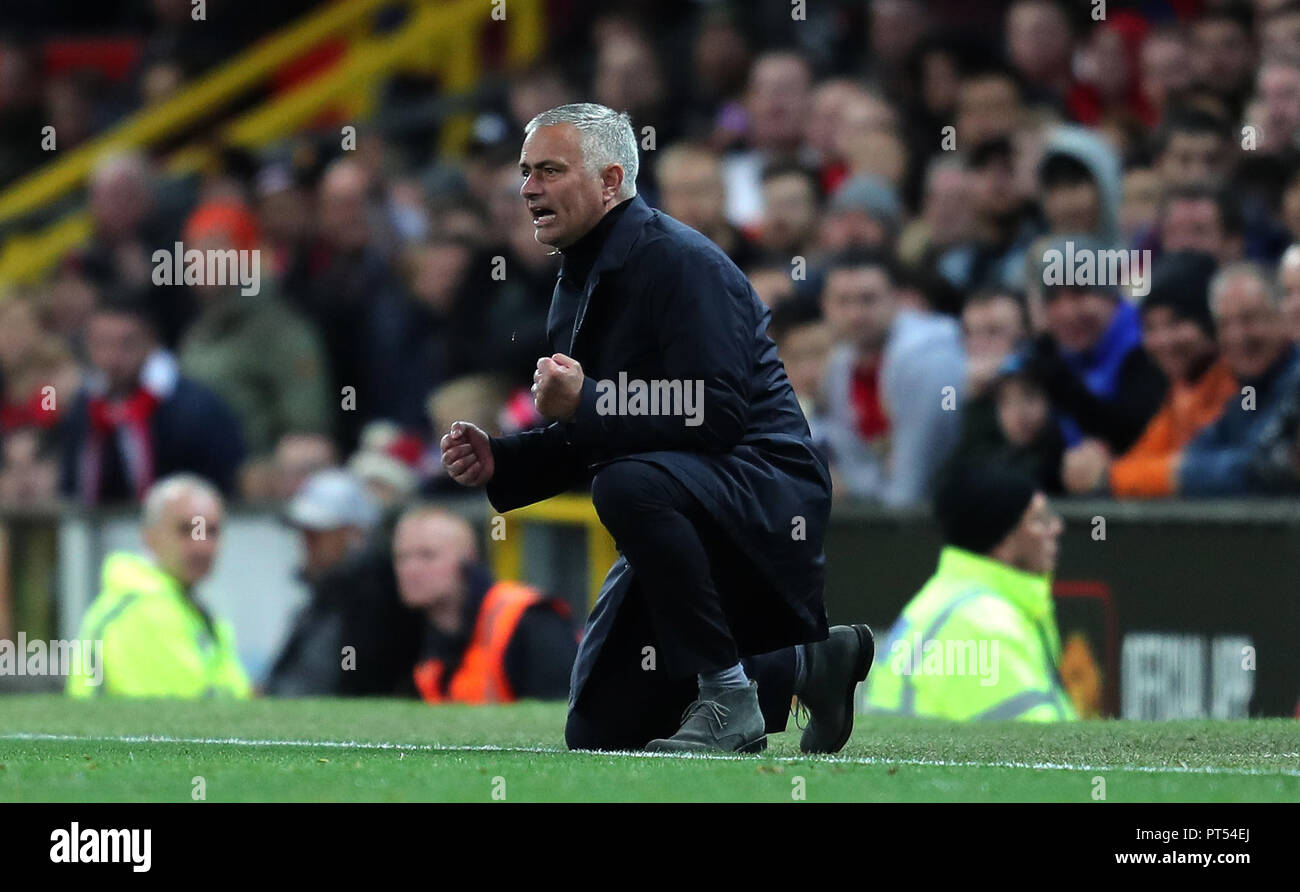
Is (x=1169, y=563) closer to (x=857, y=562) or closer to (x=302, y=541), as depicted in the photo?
(x=857, y=562)

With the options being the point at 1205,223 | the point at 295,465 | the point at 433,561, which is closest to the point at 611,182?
the point at 433,561

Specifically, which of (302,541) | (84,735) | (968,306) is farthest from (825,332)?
(84,735)

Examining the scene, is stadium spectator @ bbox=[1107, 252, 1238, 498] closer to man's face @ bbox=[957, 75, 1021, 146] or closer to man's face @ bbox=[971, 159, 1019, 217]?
man's face @ bbox=[971, 159, 1019, 217]

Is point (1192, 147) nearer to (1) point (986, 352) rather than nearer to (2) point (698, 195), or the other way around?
(1) point (986, 352)

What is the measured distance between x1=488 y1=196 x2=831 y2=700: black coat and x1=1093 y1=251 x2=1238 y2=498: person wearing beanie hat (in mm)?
3374

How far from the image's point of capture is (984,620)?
8781 mm

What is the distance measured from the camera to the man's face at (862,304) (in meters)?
11.4

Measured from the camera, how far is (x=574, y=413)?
22.5 ft

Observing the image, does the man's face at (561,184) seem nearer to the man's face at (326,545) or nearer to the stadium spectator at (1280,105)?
the stadium spectator at (1280,105)

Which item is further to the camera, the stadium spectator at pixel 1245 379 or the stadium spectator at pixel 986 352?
the stadium spectator at pixel 986 352

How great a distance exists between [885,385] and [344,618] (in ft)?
8.52

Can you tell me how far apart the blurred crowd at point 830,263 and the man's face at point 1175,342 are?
0.01m

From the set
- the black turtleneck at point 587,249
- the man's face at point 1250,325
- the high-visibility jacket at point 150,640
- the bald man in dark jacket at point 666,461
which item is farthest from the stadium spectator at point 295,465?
the black turtleneck at point 587,249
